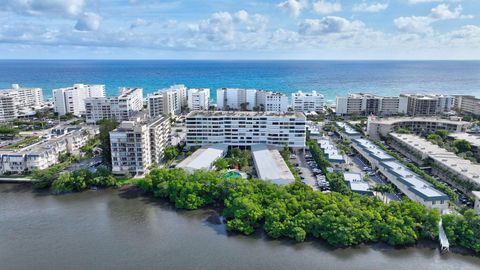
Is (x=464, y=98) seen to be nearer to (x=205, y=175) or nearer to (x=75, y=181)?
(x=205, y=175)

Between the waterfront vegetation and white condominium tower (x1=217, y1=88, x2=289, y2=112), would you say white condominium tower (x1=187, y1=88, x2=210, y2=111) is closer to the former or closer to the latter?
white condominium tower (x1=217, y1=88, x2=289, y2=112)

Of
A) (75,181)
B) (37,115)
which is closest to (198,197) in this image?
(75,181)

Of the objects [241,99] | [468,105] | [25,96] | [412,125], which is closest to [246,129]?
[412,125]

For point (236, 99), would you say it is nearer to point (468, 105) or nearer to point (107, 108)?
point (107, 108)

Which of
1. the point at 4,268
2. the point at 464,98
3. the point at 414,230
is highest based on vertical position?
the point at 464,98

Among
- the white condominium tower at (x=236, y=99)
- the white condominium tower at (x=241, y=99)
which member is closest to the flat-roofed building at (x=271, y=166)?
the white condominium tower at (x=241, y=99)

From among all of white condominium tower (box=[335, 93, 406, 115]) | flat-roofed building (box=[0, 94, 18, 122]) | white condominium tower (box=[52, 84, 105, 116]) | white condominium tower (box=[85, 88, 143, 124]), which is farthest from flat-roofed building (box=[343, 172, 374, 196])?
flat-roofed building (box=[0, 94, 18, 122])
